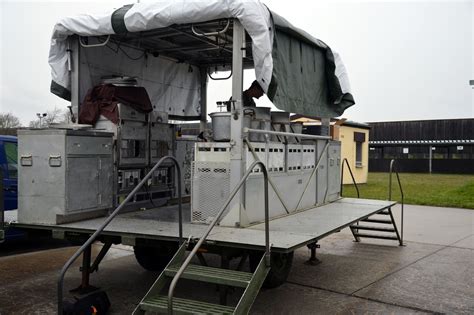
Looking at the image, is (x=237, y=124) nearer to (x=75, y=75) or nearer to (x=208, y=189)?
(x=208, y=189)

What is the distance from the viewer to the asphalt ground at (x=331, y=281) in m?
5.75

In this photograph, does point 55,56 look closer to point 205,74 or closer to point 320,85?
point 205,74

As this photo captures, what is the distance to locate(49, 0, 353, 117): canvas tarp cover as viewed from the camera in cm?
550

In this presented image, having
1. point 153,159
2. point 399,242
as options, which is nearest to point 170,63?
point 153,159

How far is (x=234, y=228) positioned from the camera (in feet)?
17.8

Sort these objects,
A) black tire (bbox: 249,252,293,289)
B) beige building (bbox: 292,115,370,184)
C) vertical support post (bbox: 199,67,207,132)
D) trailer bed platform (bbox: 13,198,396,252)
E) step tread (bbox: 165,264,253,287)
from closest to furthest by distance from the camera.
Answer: step tread (bbox: 165,264,253,287), trailer bed platform (bbox: 13,198,396,252), black tire (bbox: 249,252,293,289), vertical support post (bbox: 199,67,207,132), beige building (bbox: 292,115,370,184)

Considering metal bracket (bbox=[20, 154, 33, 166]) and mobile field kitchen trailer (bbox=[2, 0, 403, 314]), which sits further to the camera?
metal bracket (bbox=[20, 154, 33, 166])

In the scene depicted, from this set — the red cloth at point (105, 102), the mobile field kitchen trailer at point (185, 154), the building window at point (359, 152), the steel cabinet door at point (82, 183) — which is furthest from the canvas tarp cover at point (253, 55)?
the building window at point (359, 152)

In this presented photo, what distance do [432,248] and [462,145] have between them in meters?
25.7

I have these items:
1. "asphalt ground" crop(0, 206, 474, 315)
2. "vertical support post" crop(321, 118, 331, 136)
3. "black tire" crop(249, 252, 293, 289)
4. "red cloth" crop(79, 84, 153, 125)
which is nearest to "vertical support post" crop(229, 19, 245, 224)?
"black tire" crop(249, 252, 293, 289)

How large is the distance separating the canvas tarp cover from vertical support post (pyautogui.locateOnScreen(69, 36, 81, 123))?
0.08 m

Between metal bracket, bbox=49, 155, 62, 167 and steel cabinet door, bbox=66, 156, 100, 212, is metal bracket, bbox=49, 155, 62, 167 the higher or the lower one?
the higher one

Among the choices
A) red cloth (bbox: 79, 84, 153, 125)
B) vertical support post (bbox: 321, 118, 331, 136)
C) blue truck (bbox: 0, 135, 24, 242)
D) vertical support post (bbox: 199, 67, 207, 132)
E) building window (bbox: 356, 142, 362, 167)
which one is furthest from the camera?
building window (bbox: 356, 142, 362, 167)

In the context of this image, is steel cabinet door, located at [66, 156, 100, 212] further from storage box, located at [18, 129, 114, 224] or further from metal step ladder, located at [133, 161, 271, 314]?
metal step ladder, located at [133, 161, 271, 314]
